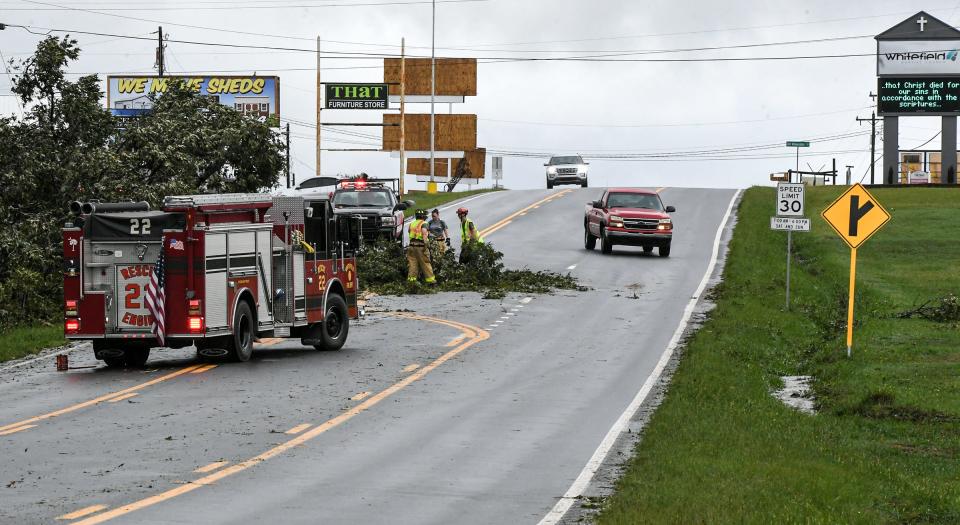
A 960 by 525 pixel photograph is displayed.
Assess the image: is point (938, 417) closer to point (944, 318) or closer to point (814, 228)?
point (944, 318)

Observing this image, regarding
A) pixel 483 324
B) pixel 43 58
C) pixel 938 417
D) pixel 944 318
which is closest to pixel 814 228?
pixel 944 318

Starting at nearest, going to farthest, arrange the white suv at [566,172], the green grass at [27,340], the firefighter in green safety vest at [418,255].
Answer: the green grass at [27,340]
the firefighter in green safety vest at [418,255]
the white suv at [566,172]

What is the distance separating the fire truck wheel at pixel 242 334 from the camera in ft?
76.0

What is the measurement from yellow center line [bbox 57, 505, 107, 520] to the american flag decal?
1004 centimetres

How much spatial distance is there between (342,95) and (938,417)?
230 feet

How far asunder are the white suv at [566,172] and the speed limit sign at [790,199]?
44.1 m

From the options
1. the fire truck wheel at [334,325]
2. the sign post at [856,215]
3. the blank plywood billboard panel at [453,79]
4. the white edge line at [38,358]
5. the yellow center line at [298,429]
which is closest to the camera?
the yellow center line at [298,429]

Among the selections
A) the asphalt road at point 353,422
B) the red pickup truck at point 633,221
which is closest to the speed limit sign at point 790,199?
the asphalt road at point 353,422

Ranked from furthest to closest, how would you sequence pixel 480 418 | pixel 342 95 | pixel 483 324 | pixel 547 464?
1. pixel 342 95
2. pixel 483 324
3. pixel 480 418
4. pixel 547 464

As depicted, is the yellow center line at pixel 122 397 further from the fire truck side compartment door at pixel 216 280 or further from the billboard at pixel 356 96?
the billboard at pixel 356 96

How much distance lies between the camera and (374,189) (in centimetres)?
4466

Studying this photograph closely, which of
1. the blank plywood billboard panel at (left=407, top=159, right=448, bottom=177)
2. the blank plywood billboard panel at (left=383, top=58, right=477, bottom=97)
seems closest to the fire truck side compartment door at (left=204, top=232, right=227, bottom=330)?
the blank plywood billboard panel at (left=383, top=58, right=477, bottom=97)

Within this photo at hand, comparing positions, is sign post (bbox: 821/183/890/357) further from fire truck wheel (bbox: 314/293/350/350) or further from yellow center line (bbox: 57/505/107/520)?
yellow center line (bbox: 57/505/107/520)

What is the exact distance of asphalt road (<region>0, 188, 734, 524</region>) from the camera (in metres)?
12.9
